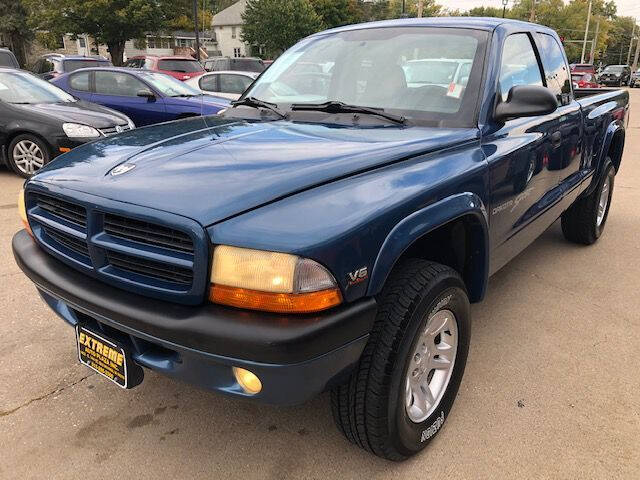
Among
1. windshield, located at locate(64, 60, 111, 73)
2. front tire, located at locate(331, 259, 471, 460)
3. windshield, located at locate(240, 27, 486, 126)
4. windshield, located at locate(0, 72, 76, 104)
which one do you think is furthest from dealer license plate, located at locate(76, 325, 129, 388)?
windshield, located at locate(64, 60, 111, 73)

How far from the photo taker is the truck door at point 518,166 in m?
2.63

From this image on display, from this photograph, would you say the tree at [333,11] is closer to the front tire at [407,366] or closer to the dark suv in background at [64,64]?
the dark suv in background at [64,64]

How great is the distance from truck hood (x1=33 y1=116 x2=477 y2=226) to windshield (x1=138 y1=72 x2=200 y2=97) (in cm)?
690

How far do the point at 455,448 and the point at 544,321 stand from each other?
4.96 feet

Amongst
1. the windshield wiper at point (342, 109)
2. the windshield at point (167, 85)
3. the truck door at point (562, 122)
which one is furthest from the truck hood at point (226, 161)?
the windshield at point (167, 85)

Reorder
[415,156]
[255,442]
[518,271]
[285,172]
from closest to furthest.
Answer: [285,172]
[415,156]
[255,442]
[518,271]

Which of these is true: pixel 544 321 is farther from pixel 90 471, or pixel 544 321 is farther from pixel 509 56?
pixel 90 471

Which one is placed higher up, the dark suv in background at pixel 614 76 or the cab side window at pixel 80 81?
the dark suv in background at pixel 614 76

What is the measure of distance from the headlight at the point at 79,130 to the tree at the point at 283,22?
126 ft

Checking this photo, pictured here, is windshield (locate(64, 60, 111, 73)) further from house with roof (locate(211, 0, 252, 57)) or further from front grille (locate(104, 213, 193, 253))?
house with roof (locate(211, 0, 252, 57))

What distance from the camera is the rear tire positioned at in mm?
4688

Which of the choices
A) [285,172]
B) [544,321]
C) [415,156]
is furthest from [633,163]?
[285,172]

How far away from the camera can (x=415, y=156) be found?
2209 millimetres

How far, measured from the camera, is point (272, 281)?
5.42ft
